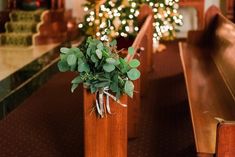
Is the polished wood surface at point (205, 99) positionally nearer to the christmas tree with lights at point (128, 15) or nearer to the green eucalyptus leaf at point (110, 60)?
the green eucalyptus leaf at point (110, 60)

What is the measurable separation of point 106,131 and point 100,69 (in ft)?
1.12

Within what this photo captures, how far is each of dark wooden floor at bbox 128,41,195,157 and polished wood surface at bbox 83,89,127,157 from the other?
657 mm

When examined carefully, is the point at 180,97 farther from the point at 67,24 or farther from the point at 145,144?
the point at 67,24

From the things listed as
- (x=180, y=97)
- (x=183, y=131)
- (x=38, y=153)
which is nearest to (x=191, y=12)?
(x=180, y=97)

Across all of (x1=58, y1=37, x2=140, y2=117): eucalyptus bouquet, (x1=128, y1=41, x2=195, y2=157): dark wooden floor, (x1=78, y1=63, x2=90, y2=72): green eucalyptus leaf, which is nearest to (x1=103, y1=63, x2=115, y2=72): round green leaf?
(x1=58, y1=37, x2=140, y2=117): eucalyptus bouquet

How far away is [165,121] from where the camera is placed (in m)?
3.71

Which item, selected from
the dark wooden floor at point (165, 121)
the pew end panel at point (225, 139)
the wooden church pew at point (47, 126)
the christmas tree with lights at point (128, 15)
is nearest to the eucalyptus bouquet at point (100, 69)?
the wooden church pew at point (47, 126)

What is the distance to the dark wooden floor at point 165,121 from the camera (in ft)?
10.2

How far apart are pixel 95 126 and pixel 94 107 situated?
11cm

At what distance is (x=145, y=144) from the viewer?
3201 millimetres

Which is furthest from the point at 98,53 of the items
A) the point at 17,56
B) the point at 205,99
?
the point at 17,56

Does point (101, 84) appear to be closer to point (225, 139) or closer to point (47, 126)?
point (225, 139)

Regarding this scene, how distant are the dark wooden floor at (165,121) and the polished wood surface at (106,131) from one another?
25.9 inches

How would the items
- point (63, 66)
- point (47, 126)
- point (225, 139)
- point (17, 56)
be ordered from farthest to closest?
1. point (17, 56)
2. point (47, 126)
3. point (63, 66)
4. point (225, 139)
